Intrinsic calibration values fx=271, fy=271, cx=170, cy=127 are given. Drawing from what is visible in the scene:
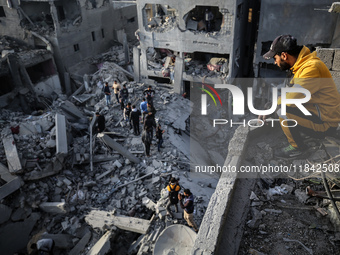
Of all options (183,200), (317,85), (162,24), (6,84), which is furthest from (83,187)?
(6,84)

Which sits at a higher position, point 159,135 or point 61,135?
point 159,135

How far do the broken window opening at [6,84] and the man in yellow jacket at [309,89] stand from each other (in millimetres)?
19201

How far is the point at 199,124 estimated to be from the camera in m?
16.4

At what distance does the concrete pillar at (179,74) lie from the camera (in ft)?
52.0

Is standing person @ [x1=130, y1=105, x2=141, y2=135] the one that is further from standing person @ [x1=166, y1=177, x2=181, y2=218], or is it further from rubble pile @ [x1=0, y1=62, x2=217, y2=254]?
standing person @ [x1=166, y1=177, x2=181, y2=218]

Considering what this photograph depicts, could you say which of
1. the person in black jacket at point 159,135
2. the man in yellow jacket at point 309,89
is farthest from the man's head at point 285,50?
the person in black jacket at point 159,135

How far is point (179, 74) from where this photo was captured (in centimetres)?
1603

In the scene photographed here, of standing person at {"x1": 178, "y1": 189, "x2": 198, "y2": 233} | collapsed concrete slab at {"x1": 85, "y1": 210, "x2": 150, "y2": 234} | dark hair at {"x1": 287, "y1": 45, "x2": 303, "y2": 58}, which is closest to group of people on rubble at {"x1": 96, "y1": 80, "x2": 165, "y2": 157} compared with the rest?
collapsed concrete slab at {"x1": 85, "y1": 210, "x2": 150, "y2": 234}

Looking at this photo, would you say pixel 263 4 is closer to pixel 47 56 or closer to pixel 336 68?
pixel 336 68

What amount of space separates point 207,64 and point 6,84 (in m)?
14.2

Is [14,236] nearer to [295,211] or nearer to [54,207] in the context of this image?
[54,207]

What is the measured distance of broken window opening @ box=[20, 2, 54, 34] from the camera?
21812 millimetres

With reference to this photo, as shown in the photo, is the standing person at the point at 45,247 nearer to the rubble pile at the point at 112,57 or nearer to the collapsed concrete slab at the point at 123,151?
the collapsed concrete slab at the point at 123,151

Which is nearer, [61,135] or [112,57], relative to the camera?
[61,135]
